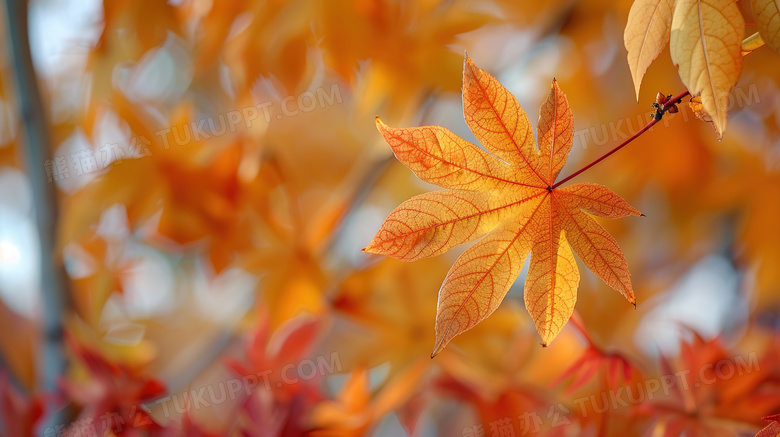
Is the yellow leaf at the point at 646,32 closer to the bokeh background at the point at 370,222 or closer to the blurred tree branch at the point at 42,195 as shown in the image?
the bokeh background at the point at 370,222

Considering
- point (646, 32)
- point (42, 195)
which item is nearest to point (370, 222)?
point (42, 195)

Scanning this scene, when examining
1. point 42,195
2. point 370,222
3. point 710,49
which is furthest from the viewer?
point 370,222

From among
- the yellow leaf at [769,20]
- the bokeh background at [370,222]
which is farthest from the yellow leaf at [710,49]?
the bokeh background at [370,222]

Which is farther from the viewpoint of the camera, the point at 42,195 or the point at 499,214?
the point at 42,195

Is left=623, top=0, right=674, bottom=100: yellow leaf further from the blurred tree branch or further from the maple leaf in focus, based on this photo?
the blurred tree branch

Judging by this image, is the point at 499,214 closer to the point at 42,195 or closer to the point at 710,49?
the point at 710,49

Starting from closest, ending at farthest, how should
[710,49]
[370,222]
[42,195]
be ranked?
[710,49] < [42,195] < [370,222]
